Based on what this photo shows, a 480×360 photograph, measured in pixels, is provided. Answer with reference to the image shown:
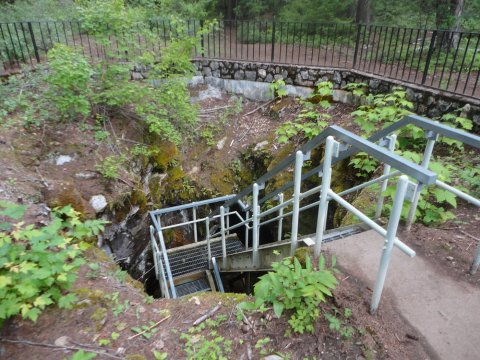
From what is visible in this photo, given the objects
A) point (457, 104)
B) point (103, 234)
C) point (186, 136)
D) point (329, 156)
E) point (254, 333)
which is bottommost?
point (103, 234)

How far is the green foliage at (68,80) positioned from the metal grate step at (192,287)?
10.6 feet

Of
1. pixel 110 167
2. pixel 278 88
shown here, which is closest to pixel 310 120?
pixel 278 88

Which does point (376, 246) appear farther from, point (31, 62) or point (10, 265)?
point (31, 62)

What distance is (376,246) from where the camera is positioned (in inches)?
105

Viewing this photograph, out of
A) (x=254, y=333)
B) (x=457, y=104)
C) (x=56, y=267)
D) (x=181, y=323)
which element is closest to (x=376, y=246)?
(x=254, y=333)

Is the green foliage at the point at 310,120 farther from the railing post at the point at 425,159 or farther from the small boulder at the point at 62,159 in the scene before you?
the small boulder at the point at 62,159

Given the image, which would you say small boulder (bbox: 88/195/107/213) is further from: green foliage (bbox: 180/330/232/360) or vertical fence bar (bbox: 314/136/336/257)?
vertical fence bar (bbox: 314/136/336/257)

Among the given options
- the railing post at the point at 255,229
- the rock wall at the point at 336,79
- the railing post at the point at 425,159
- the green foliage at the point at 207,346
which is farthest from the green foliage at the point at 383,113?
the green foliage at the point at 207,346

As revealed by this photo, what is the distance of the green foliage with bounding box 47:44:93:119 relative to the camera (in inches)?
183

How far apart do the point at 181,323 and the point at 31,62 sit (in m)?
6.96

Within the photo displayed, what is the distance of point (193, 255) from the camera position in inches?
220

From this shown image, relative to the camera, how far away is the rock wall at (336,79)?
491 cm

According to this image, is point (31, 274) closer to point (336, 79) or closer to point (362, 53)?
point (336, 79)

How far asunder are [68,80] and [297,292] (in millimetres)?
4655
